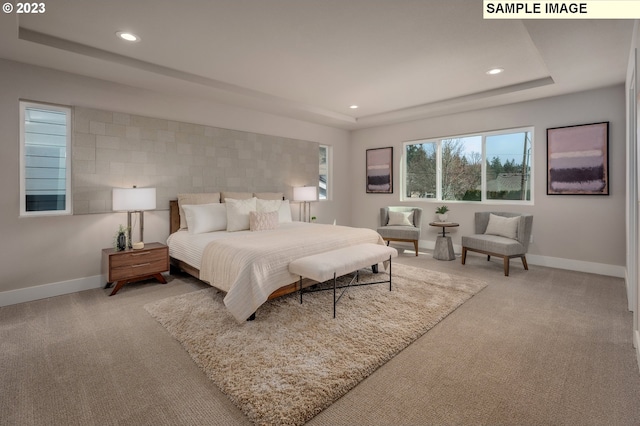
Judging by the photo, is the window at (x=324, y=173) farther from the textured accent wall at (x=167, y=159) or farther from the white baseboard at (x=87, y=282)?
the white baseboard at (x=87, y=282)

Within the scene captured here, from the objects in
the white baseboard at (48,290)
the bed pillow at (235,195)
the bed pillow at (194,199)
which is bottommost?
the white baseboard at (48,290)

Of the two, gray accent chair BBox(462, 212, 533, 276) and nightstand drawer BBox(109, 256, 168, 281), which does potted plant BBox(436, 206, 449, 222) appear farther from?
nightstand drawer BBox(109, 256, 168, 281)

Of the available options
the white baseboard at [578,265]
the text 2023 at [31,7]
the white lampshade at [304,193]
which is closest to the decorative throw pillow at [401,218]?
the white lampshade at [304,193]

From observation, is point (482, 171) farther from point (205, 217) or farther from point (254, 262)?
point (205, 217)

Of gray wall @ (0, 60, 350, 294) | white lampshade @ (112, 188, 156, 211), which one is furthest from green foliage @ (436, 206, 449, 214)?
white lampshade @ (112, 188, 156, 211)

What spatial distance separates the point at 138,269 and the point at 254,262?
5.91 ft

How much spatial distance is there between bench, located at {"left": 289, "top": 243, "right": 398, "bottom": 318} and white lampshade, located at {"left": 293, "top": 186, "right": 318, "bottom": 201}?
7.64ft

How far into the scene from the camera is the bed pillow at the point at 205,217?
4.04m

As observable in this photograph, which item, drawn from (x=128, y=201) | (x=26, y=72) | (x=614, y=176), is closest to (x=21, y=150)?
(x=26, y=72)

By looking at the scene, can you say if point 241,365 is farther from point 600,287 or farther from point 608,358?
point 600,287

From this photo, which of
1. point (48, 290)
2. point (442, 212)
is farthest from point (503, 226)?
point (48, 290)

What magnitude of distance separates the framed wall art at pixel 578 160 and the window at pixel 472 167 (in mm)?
345

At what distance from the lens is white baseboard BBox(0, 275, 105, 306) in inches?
126

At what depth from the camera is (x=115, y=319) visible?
2.83 metres
